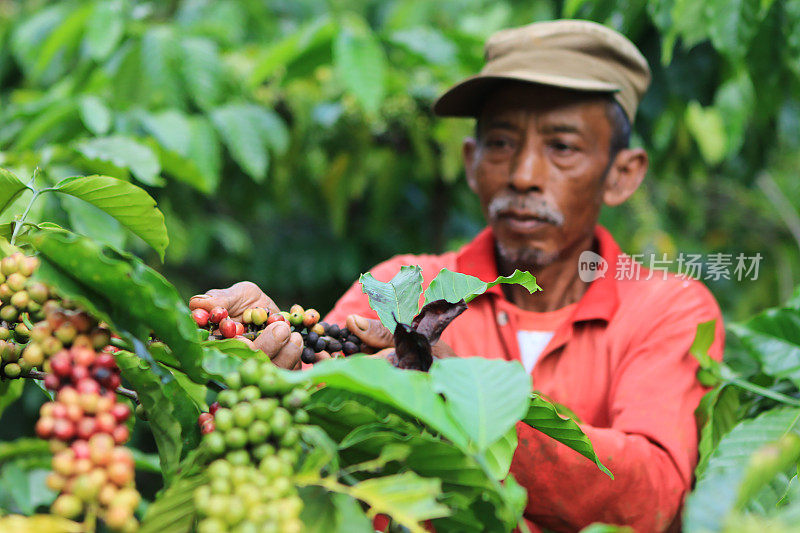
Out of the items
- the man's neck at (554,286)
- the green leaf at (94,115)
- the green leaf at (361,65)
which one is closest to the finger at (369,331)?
the man's neck at (554,286)

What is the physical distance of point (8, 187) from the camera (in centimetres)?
89

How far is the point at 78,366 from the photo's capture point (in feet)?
1.91

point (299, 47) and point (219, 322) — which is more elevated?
point (299, 47)

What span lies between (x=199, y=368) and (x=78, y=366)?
134mm

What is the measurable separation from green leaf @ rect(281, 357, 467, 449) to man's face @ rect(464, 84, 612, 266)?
101 cm

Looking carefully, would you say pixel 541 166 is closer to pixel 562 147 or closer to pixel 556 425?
pixel 562 147

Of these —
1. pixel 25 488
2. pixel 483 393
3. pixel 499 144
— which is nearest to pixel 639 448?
pixel 483 393

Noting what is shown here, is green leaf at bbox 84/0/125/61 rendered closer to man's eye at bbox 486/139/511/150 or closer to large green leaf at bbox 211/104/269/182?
large green leaf at bbox 211/104/269/182

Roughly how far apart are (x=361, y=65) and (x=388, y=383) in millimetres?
1679

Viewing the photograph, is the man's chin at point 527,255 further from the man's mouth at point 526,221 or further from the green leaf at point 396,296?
the green leaf at point 396,296

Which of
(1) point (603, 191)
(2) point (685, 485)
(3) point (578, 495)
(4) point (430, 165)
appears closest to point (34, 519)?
(3) point (578, 495)

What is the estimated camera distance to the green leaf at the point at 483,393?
0.59 m

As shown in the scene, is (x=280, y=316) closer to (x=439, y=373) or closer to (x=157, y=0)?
(x=439, y=373)

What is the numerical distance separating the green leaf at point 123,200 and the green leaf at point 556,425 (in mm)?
477
